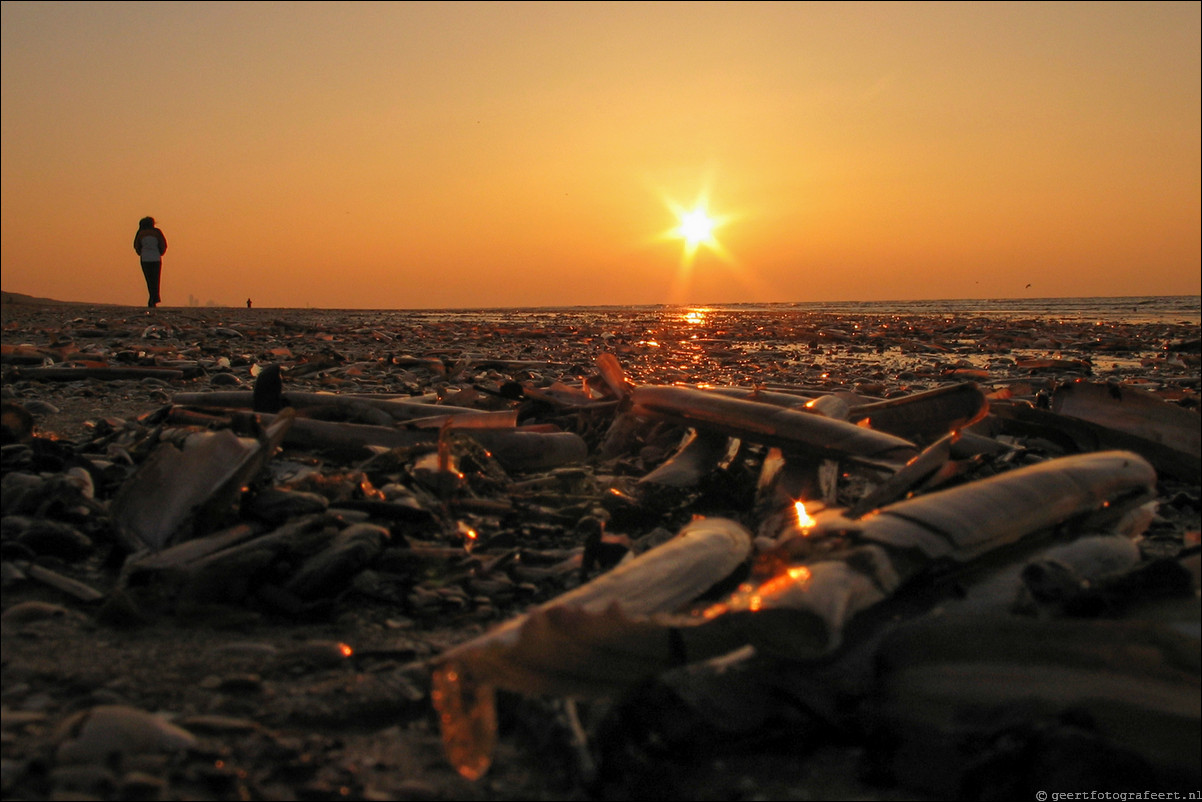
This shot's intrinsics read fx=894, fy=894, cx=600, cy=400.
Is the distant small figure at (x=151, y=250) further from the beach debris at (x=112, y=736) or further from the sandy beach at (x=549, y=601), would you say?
the beach debris at (x=112, y=736)

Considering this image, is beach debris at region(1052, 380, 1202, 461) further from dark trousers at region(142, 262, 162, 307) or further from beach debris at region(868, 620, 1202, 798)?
dark trousers at region(142, 262, 162, 307)

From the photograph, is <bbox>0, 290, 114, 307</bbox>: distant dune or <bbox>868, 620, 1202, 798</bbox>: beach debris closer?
A: <bbox>868, 620, 1202, 798</bbox>: beach debris

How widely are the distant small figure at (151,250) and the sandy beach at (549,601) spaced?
1361 centimetres

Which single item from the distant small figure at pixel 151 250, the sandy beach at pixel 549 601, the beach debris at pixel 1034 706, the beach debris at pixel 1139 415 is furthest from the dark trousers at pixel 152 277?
the beach debris at pixel 1034 706

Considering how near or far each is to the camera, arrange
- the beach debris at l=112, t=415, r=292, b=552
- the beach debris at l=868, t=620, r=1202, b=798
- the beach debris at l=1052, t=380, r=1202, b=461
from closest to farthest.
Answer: the beach debris at l=868, t=620, r=1202, b=798
the beach debris at l=112, t=415, r=292, b=552
the beach debris at l=1052, t=380, r=1202, b=461

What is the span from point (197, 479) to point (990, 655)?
6.19 ft

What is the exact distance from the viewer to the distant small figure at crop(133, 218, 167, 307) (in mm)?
15898

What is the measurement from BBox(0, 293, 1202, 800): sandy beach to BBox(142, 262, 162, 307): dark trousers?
45.5 feet

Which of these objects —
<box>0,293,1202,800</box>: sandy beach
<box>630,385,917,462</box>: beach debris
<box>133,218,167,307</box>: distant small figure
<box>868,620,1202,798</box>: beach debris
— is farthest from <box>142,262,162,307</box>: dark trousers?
<box>868,620,1202,798</box>: beach debris

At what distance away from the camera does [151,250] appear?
16.1 metres

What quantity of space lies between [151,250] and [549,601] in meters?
16.6

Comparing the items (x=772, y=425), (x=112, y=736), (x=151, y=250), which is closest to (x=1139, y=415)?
(x=772, y=425)

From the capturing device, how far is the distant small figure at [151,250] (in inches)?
626

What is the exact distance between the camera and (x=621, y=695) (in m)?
1.32
